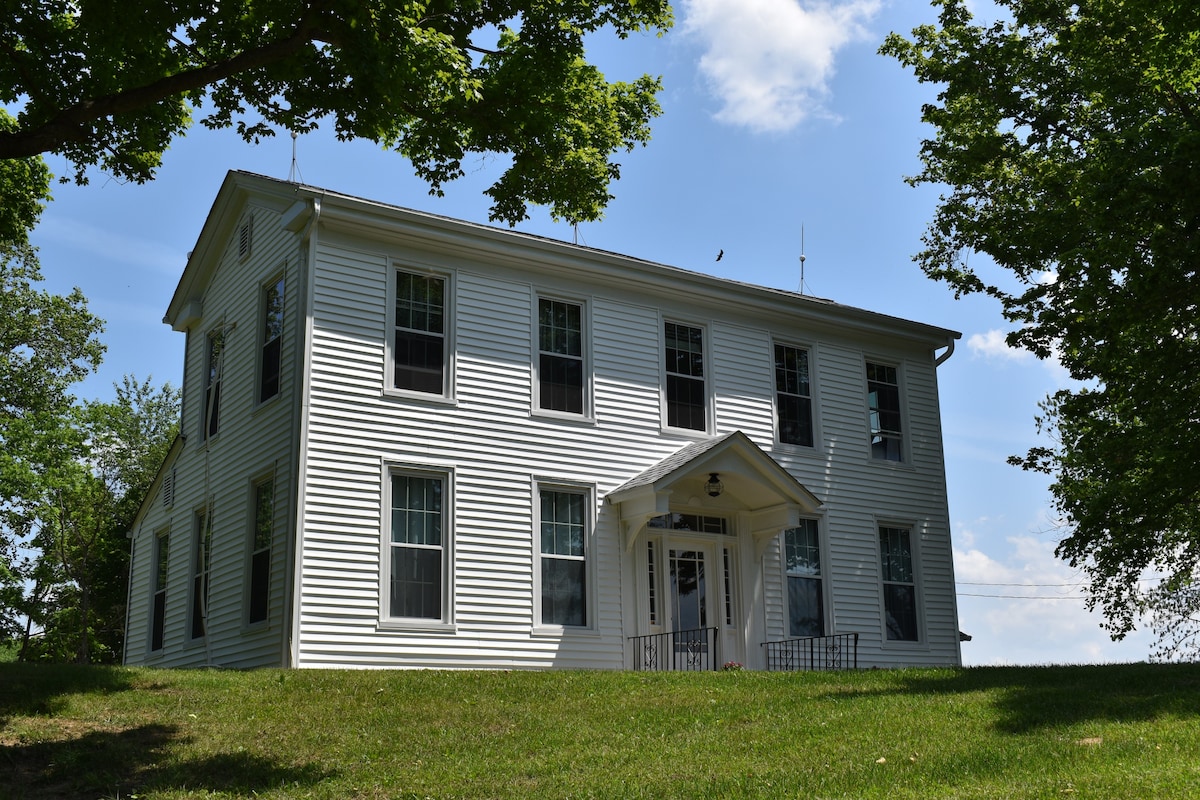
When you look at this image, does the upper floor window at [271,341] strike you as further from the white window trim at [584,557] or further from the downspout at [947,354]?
the downspout at [947,354]

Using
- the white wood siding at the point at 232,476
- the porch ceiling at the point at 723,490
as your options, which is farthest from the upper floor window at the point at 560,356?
the white wood siding at the point at 232,476

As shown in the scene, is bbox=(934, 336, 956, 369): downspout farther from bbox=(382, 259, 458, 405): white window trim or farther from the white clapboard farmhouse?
bbox=(382, 259, 458, 405): white window trim

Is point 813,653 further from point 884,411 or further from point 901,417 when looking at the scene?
point 901,417

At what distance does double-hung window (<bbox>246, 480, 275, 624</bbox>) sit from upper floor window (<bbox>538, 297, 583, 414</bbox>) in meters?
4.10

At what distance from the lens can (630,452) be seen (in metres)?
17.7

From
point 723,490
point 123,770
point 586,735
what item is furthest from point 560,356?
point 123,770

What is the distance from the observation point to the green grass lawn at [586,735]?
28.2 feet

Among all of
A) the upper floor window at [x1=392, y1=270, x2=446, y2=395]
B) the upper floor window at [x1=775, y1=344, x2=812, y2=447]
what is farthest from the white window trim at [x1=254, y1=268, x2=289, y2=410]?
the upper floor window at [x1=775, y1=344, x2=812, y2=447]

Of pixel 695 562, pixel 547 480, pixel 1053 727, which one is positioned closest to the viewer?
pixel 1053 727

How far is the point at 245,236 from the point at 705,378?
7693 millimetres

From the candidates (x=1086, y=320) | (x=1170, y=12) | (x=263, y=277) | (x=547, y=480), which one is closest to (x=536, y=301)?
(x=547, y=480)

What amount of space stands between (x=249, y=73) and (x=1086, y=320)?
10686 mm

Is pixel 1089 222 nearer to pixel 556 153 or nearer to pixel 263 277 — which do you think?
pixel 556 153

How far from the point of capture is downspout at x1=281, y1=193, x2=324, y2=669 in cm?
1423
